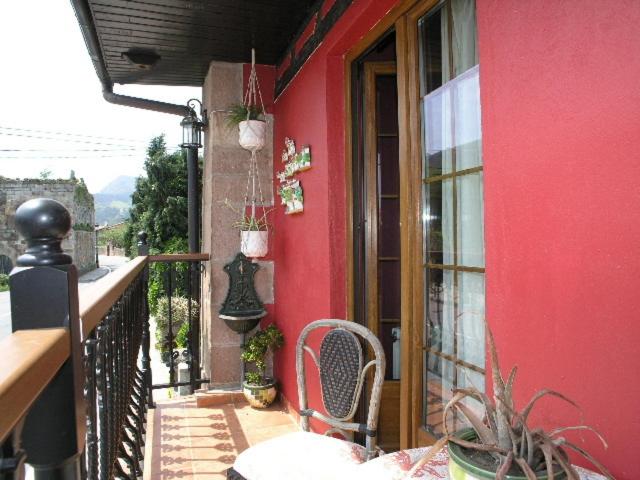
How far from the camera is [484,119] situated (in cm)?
140

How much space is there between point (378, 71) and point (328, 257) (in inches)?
44.2

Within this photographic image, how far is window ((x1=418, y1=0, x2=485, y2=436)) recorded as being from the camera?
5.40 ft

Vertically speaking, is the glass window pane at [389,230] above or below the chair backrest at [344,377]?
above

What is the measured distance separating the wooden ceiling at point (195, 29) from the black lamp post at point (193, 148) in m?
0.40

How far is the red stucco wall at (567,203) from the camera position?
0.93 metres

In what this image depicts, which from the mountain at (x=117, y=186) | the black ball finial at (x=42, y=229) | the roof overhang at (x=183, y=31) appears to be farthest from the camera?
the mountain at (x=117, y=186)

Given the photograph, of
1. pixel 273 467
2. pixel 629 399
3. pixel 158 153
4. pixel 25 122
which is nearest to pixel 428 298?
pixel 273 467

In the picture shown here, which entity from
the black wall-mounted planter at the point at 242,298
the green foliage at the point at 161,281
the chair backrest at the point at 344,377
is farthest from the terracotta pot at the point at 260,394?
the green foliage at the point at 161,281

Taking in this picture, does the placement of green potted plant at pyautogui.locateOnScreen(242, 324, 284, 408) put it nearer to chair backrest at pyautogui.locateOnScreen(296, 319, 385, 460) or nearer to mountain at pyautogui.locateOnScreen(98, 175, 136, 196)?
chair backrest at pyautogui.locateOnScreen(296, 319, 385, 460)

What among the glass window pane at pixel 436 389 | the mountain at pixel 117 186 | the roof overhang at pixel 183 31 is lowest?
the glass window pane at pixel 436 389

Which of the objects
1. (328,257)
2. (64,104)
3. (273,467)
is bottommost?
(273,467)

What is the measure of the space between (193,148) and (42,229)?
3.85 metres

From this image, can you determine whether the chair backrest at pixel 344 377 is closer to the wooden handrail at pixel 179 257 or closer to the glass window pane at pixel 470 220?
the glass window pane at pixel 470 220

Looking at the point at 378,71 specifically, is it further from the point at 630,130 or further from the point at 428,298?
the point at 630,130
